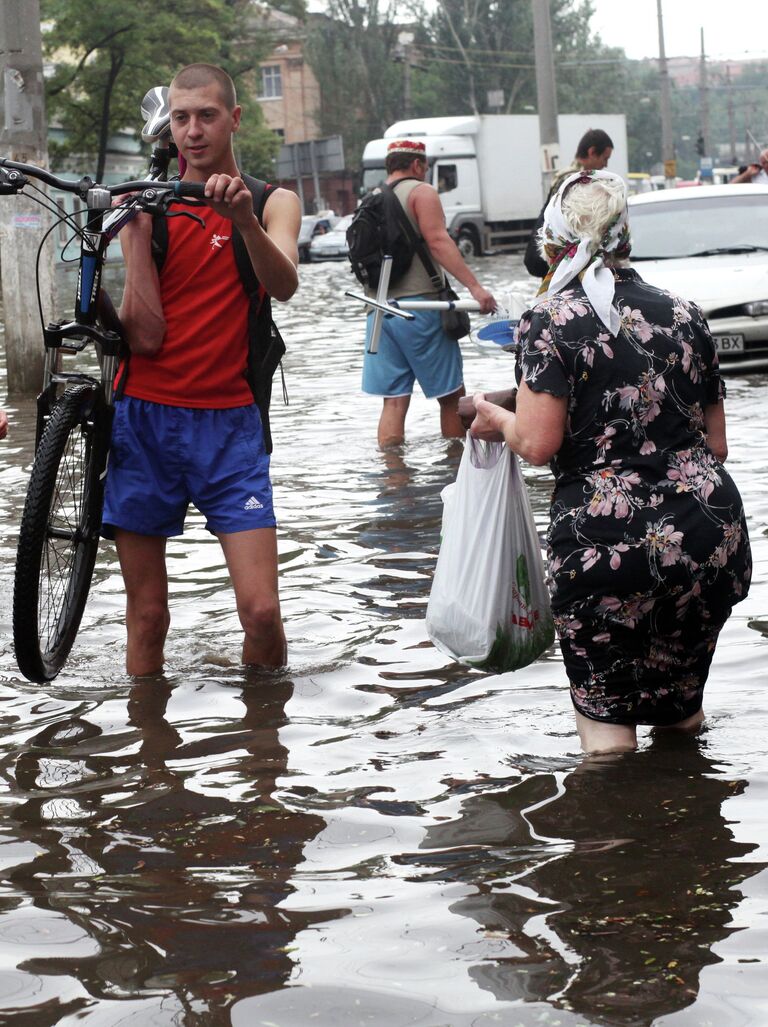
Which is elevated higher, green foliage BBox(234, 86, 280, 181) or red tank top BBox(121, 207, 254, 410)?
green foliage BBox(234, 86, 280, 181)

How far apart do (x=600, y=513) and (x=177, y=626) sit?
8.69 ft

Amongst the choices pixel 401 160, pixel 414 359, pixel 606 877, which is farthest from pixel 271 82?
pixel 606 877

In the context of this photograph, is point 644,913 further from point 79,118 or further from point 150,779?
point 79,118

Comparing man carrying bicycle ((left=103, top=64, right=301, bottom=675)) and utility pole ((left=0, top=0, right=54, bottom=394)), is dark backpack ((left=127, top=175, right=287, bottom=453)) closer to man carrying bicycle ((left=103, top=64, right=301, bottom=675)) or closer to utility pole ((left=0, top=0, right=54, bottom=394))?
man carrying bicycle ((left=103, top=64, right=301, bottom=675))

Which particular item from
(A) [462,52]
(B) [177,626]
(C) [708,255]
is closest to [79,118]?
(A) [462,52]

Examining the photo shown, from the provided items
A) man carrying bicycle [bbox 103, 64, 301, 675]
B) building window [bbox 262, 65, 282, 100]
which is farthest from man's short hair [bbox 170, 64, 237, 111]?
building window [bbox 262, 65, 282, 100]

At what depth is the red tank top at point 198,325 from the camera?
16.2 feet

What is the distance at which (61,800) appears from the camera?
434cm

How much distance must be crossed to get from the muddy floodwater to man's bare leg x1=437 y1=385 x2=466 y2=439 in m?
3.82

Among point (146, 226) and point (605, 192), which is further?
point (146, 226)

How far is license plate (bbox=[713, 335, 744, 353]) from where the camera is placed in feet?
43.0

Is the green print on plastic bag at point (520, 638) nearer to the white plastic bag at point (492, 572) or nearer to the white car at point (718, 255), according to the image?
the white plastic bag at point (492, 572)

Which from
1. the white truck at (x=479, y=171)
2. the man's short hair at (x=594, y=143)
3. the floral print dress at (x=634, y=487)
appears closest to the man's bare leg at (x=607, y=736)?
the floral print dress at (x=634, y=487)

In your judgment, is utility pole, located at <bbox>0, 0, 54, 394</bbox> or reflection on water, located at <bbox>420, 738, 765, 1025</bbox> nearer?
reflection on water, located at <bbox>420, 738, 765, 1025</bbox>
